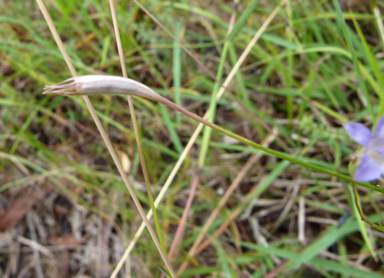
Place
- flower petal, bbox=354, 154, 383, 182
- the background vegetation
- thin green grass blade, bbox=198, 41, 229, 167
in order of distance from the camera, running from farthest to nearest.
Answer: the background vegetation → thin green grass blade, bbox=198, 41, 229, 167 → flower petal, bbox=354, 154, 383, 182

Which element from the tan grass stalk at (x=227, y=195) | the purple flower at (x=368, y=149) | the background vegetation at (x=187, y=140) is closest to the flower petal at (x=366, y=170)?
the purple flower at (x=368, y=149)

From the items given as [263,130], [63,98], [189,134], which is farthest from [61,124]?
[263,130]

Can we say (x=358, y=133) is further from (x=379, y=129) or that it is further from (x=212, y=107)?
(x=212, y=107)

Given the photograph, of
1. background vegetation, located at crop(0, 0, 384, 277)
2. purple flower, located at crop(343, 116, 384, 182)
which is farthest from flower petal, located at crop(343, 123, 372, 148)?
background vegetation, located at crop(0, 0, 384, 277)

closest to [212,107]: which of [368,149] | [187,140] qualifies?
[187,140]

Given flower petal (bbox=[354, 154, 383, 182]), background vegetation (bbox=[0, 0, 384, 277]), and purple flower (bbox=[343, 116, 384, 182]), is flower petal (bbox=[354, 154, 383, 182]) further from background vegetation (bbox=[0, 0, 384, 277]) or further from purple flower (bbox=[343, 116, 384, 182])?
background vegetation (bbox=[0, 0, 384, 277])

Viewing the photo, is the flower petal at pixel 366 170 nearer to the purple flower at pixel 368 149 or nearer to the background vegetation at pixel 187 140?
the purple flower at pixel 368 149

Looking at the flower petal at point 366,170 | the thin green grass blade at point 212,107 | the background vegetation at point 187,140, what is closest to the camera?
the flower petal at point 366,170
